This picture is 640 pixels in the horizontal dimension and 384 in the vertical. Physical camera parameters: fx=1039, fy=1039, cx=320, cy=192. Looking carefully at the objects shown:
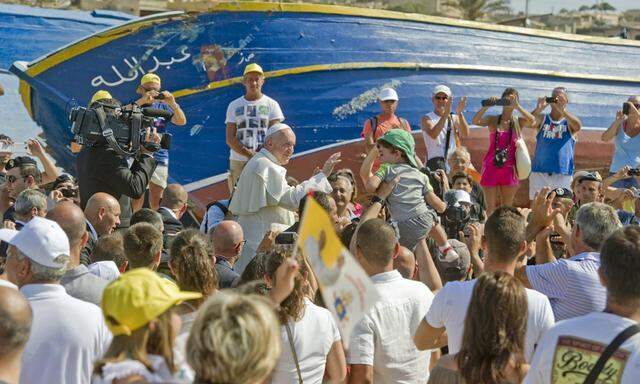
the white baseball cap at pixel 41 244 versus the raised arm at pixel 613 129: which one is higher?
the white baseball cap at pixel 41 244

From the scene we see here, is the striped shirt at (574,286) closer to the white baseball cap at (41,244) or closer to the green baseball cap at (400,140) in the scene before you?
the green baseball cap at (400,140)

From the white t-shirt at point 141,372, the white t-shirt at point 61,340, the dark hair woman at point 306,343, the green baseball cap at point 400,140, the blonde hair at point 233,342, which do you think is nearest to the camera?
the blonde hair at point 233,342

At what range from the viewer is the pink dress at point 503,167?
1092cm

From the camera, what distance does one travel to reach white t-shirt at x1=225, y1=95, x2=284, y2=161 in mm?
10216

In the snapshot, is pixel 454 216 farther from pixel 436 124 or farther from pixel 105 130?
pixel 436 124

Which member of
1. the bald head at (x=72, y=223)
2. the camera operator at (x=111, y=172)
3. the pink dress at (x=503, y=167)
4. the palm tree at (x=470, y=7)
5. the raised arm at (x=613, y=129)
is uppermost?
the bald head at (x=72, y=223)

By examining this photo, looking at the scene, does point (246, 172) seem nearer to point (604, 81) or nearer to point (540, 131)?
point (540, 131)

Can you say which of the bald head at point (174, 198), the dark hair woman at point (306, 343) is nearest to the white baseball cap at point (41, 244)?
the dark hair woman at point (306, 343)

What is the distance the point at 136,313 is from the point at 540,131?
363 inches

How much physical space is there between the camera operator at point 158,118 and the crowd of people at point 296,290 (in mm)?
1547

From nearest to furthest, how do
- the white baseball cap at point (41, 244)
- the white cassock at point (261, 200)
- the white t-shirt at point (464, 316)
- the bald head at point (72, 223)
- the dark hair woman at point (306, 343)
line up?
the white baseball cap at point (41, 244), the white t-shirt at point (464, 316), the dark hair woman at point (306, 343), the bald head at point (72, 223), the white cassock at point (261, 200)

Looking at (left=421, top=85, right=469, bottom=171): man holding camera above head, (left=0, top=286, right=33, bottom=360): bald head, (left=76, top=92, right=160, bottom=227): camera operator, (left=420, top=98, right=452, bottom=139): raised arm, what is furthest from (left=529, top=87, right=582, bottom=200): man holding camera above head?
(left=0, top=286, right=33, bottom=360): bald head

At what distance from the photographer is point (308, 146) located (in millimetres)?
12391

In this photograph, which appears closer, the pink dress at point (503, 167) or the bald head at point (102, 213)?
the bald head at point (102, 213)
